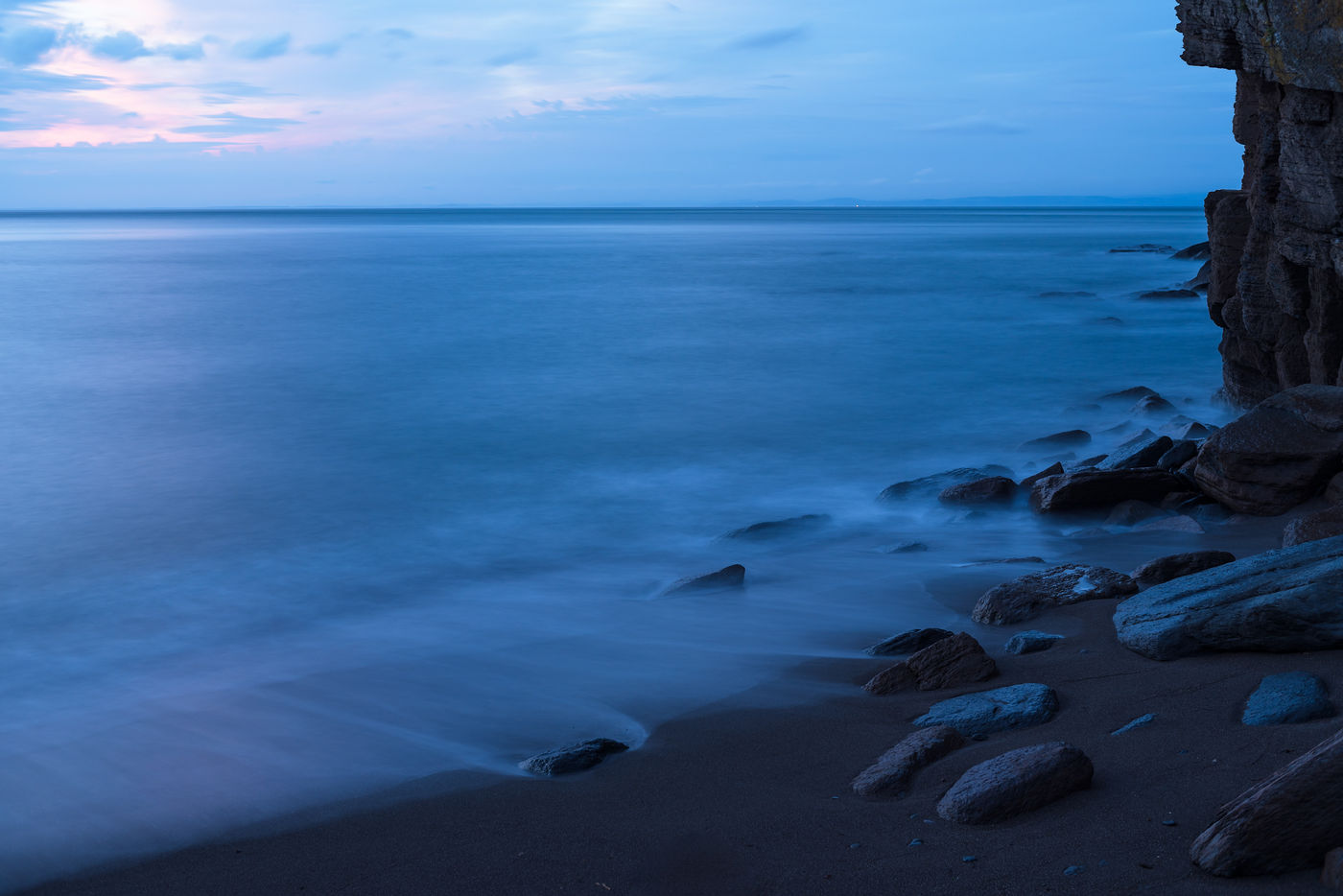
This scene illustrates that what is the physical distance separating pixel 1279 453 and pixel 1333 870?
5.84 metres

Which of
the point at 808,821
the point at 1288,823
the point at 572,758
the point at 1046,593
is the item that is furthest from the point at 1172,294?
the point at 1288,823

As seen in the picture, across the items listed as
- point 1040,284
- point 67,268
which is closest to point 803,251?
point 1040,284

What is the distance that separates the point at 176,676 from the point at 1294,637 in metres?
5.96

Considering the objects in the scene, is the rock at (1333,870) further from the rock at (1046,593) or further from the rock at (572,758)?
the rock at (1046,593)

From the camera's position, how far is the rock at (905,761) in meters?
4.16

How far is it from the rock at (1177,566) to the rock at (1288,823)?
340cm

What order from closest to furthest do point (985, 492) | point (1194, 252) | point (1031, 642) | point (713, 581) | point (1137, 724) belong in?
point (1137, 724), point (1031, 642), point (713, 581), point (985, 492), point (1194, 252)

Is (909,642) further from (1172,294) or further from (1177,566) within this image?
(1172,294)

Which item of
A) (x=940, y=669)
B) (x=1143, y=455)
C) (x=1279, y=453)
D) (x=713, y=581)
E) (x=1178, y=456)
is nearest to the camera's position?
(x=940, y=669)

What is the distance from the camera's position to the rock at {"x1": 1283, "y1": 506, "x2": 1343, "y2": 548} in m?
6.36

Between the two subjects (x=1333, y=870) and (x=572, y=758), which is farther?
(x=572, y=758)

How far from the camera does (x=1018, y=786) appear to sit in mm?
3744

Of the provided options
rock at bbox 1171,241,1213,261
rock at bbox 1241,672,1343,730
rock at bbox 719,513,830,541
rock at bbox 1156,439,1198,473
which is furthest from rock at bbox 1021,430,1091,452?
rock at bbox 1171,241,1213,261

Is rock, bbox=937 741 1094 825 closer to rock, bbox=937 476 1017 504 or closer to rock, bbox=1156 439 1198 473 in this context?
rock, bbox=937 476 1017 504
